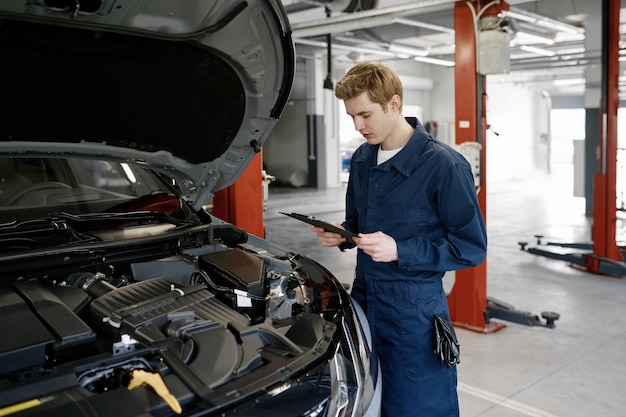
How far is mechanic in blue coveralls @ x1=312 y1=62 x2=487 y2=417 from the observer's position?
1795 millimetres

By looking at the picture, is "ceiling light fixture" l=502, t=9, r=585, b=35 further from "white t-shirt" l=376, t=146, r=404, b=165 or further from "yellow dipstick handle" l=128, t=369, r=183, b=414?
"yellow dipstick handle" l=128, t=369, r=183, b=414

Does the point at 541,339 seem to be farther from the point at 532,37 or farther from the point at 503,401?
the point at 532,37

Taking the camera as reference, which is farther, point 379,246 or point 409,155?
point 409,155

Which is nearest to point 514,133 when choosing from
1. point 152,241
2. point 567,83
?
point 567,83

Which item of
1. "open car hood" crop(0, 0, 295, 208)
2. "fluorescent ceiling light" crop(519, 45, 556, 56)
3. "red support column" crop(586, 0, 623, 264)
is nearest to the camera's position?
"open car hood" crop(0, 0, 295, 208)

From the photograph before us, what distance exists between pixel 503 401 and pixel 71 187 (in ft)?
7.52

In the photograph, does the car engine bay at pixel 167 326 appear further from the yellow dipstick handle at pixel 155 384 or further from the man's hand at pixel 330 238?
the man's hand at pixel 330 238

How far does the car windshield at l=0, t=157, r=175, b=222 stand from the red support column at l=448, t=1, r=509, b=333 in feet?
7.08

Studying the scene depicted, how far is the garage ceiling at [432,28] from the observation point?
15.5ft

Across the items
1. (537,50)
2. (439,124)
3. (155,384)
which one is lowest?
(155,384)

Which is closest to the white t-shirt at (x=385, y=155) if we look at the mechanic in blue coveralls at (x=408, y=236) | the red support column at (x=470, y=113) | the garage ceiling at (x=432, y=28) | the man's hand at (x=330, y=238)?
the mechanic in blue coveralls at (x=408, y=236)

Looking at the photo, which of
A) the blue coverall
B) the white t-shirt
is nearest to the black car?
the blue coverall

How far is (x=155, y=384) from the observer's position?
4.31 feet

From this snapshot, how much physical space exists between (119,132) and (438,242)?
1230 millimetres
